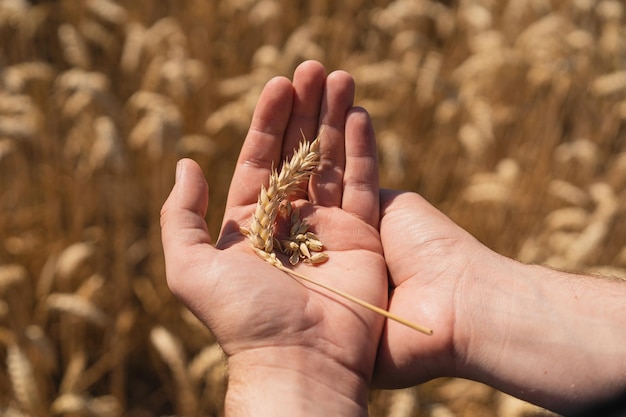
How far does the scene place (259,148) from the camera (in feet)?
6.33

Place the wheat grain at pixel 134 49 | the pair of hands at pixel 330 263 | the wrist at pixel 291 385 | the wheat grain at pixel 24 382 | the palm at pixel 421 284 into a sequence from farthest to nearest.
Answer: the wheat grain at pixel 134 49 → the wheat grain at pixel 24 382 → the palm at pixel 421 284 → the pair of hands at pixel 330 263 → the wrist at pixel 291 385

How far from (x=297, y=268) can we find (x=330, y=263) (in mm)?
106

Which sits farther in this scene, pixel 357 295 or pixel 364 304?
pixel 357 295

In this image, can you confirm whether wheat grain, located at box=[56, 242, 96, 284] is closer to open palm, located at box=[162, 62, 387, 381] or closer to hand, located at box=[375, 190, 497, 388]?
open palm, located at box=[162, 62, 387, 381]

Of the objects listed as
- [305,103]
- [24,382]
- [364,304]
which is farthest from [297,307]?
[24,382]

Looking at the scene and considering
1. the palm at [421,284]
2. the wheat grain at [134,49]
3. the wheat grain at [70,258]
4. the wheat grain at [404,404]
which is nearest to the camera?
the palm at [421,284]

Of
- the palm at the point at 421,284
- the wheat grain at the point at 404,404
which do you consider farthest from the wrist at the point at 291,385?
the wheat grain at the point at 404,404

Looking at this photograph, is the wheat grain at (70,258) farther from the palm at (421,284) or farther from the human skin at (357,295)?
the palm at (421,284)

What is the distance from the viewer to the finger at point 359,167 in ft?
6.23

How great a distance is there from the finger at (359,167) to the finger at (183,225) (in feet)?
1.54

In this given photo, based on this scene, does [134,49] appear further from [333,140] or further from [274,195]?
[274,195]

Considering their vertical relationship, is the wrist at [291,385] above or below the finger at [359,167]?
below

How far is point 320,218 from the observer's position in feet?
6.18

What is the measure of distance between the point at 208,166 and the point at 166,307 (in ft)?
2.59
